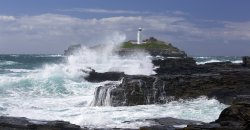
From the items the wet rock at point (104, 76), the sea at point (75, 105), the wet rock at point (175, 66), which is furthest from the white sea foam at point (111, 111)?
the wet rock at point (175, 66)

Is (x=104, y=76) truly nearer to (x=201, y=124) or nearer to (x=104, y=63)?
(x=104, y=63)

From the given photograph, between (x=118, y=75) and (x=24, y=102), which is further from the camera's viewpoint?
(x=118, y=75)

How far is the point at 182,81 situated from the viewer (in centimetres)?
2131

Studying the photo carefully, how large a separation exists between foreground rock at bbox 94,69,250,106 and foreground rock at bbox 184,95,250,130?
27.7 feet

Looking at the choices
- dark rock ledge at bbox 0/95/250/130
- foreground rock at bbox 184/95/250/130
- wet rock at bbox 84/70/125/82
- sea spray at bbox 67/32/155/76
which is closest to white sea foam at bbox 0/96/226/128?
dark rock ledge at bbox 0/95/250/130

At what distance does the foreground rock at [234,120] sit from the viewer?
10.2m

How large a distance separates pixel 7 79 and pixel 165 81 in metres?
13.7

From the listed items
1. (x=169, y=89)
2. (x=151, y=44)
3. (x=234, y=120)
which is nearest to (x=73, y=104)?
(x=169, y=89)

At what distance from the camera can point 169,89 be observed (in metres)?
21.1

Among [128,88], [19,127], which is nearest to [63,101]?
[128,88]

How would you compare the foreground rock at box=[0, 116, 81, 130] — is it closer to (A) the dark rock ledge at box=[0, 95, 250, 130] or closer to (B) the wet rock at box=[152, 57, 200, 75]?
(A) the dark rock ledge at box=[0, 95, 250, 130]

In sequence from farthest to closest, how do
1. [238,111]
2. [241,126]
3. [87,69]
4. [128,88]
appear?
[87,69]
[128,88]
[238,111]
[241,126]

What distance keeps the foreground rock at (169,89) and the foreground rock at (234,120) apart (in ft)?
27.7

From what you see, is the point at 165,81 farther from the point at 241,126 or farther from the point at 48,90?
the point at 241,126
